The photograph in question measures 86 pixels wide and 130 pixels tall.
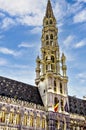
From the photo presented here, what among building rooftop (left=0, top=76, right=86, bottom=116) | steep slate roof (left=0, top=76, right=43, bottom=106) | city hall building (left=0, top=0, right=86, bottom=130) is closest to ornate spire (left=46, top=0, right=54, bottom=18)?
city hall building (left=0, top=0, right=86, bottom=130)

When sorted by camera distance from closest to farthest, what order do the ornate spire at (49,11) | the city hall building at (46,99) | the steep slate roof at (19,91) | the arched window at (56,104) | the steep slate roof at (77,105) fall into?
the city hall building at (46,99)
the steep slate roof at (19,91)
the arched window at (56,104)
the steep slate roof at (77,105)
the ornate spire at (49,11)

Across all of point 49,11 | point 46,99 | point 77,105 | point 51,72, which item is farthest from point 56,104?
point 49,11

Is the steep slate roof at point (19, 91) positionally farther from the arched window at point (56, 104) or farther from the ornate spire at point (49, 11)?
the ornate spire at point (49, 11)

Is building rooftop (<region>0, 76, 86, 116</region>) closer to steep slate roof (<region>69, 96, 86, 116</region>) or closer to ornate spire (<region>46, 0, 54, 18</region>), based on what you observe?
steep slate roof (<region>69, 96, 86, 116</region>)

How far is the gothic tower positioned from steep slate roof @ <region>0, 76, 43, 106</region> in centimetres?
239

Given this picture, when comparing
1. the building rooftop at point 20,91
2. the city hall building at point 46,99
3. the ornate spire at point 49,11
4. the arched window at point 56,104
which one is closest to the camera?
the city hall building at point 46,99

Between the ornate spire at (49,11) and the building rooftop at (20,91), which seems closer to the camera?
the building rooftop at (20,91)

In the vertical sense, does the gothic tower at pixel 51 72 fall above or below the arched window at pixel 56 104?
above

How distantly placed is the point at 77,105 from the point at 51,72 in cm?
2054

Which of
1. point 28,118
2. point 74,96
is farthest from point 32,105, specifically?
point 74,96

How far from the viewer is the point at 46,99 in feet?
257

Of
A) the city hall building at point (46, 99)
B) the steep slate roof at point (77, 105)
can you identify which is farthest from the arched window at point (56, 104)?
the steep slate roof at point (77, 105)

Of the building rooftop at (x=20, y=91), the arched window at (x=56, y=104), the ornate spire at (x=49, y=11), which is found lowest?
the arched window at (x=56, y=104)

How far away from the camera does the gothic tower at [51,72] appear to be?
79.5 metres
